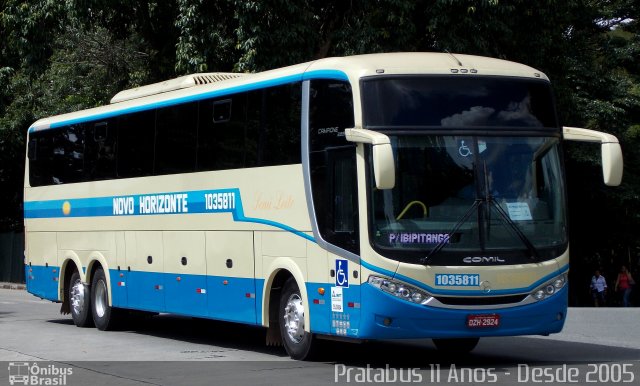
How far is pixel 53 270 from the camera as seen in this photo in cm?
2125

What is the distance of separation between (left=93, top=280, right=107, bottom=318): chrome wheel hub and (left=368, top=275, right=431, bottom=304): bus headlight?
822 centimetres

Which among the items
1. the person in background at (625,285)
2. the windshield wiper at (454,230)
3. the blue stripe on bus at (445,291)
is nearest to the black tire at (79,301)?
the blue stripe on bus at (445,291)

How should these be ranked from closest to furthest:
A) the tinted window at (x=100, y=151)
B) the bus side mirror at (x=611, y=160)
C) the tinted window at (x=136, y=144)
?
the bus side mirror at (x=611, y=160) < the tinted window at (x=136, y=144) < the tinted window at (x=100, y=151)

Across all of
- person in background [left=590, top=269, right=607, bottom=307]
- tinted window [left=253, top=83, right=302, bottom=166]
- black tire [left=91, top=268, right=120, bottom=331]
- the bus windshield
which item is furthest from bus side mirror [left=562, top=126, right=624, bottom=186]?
person in background [left=590, top=269, right=607, bottom=307]

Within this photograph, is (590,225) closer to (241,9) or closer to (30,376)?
(241,9)

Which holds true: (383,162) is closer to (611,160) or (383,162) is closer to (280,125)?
(611,160)

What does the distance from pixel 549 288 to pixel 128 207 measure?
25.7 feet

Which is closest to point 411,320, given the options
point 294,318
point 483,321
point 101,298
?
point 483,321

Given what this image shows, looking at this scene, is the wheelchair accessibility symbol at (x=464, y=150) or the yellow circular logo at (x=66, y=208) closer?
the wheelchair accessibility symbol at (x=464, y=150)

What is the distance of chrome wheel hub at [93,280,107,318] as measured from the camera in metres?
19.7

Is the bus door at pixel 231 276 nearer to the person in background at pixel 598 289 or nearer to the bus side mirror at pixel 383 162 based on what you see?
the bus side mirror at pixel 383 162

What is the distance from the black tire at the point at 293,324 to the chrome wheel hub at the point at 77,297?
6.65 metres

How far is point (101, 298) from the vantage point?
1978 centimetres

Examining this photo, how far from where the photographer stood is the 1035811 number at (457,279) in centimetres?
1262
